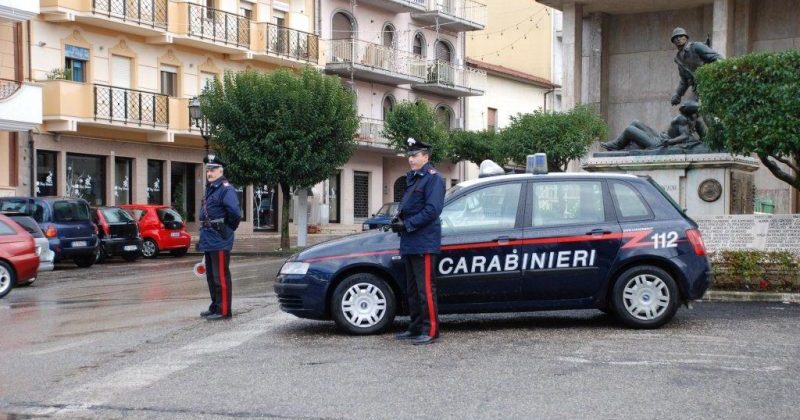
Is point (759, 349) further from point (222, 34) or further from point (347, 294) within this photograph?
point (222, 34)

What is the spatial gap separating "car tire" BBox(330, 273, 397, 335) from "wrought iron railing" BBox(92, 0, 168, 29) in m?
24.2

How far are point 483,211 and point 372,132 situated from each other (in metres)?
34.7

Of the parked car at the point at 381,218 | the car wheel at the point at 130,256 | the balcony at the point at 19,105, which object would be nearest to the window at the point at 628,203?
the car wheel at the point at 130,256

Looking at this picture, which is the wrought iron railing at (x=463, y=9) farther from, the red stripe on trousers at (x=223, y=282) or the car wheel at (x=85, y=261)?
the red stripe on trousers at (x=223, y=282)

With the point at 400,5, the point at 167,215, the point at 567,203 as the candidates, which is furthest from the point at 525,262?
the point at 400,5

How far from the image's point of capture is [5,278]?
16344 mm

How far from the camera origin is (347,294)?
31.8 feet

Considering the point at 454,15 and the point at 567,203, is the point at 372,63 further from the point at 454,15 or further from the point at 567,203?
the point at 567,203

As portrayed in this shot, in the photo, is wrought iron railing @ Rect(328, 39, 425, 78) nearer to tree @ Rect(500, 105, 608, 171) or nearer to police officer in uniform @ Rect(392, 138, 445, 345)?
tree @ Rect(500, 105, 608, 171)

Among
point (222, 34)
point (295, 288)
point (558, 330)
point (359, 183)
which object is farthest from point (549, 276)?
point (359, 183)

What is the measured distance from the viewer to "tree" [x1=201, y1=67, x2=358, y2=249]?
2945cm

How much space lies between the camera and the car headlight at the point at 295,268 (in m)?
9.78

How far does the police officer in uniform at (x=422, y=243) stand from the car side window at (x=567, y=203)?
1126 millimetres

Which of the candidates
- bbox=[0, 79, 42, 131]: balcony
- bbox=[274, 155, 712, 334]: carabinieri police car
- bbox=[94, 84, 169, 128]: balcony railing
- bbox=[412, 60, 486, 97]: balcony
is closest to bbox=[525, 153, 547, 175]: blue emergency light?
bbox=[274, 155, 712, 334]: carabinieri police car
